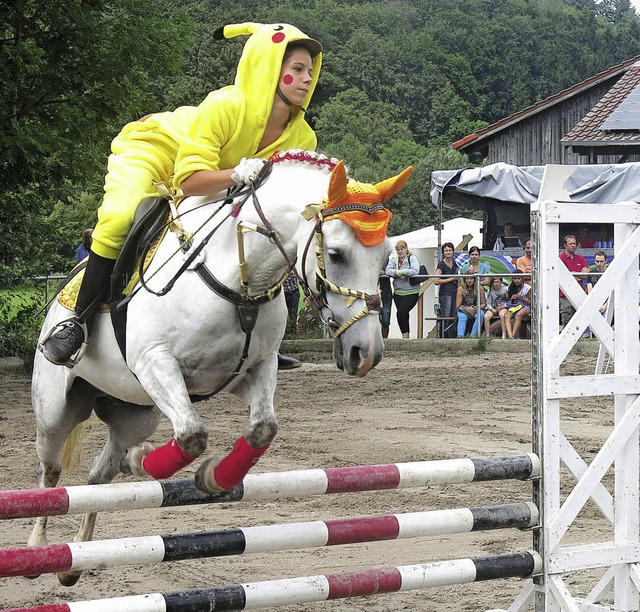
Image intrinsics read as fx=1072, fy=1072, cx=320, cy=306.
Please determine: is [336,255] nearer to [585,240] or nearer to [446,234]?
[585,240]

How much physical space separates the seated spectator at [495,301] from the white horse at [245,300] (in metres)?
10.9

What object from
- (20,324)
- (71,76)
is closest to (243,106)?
(71,76)

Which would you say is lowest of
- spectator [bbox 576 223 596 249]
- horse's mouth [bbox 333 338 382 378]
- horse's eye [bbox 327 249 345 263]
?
horse's mouth [bbox 333 338 382 378]

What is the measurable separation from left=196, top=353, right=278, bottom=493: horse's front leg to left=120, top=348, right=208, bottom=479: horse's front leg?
0.11 meters

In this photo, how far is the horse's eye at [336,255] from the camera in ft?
12.2

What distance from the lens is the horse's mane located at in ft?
13.6

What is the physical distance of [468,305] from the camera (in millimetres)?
15664

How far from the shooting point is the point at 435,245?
22.8m

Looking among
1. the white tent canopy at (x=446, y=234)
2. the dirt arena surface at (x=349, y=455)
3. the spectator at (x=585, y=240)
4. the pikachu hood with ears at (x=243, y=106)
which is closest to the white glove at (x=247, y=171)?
Result: the pikachu hood with ears at (x=243, y=106)

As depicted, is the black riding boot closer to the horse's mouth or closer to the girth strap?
the girth strap

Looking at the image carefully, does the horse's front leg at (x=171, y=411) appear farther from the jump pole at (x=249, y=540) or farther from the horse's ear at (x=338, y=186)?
the horse's ear at (x=338, y=186)

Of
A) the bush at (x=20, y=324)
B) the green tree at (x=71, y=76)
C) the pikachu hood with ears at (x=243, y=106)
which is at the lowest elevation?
the bush at (x=20, y=324)

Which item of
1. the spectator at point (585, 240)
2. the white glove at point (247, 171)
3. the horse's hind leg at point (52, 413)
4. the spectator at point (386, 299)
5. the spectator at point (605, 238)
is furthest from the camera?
the spectator at point (605, 238)

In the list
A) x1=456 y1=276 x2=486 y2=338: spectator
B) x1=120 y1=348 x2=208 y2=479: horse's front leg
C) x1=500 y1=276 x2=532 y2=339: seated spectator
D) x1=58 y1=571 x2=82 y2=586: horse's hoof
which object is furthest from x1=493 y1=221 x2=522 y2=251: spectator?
x1=120 y1=348 x2=208 y2=479: horse's front leg
